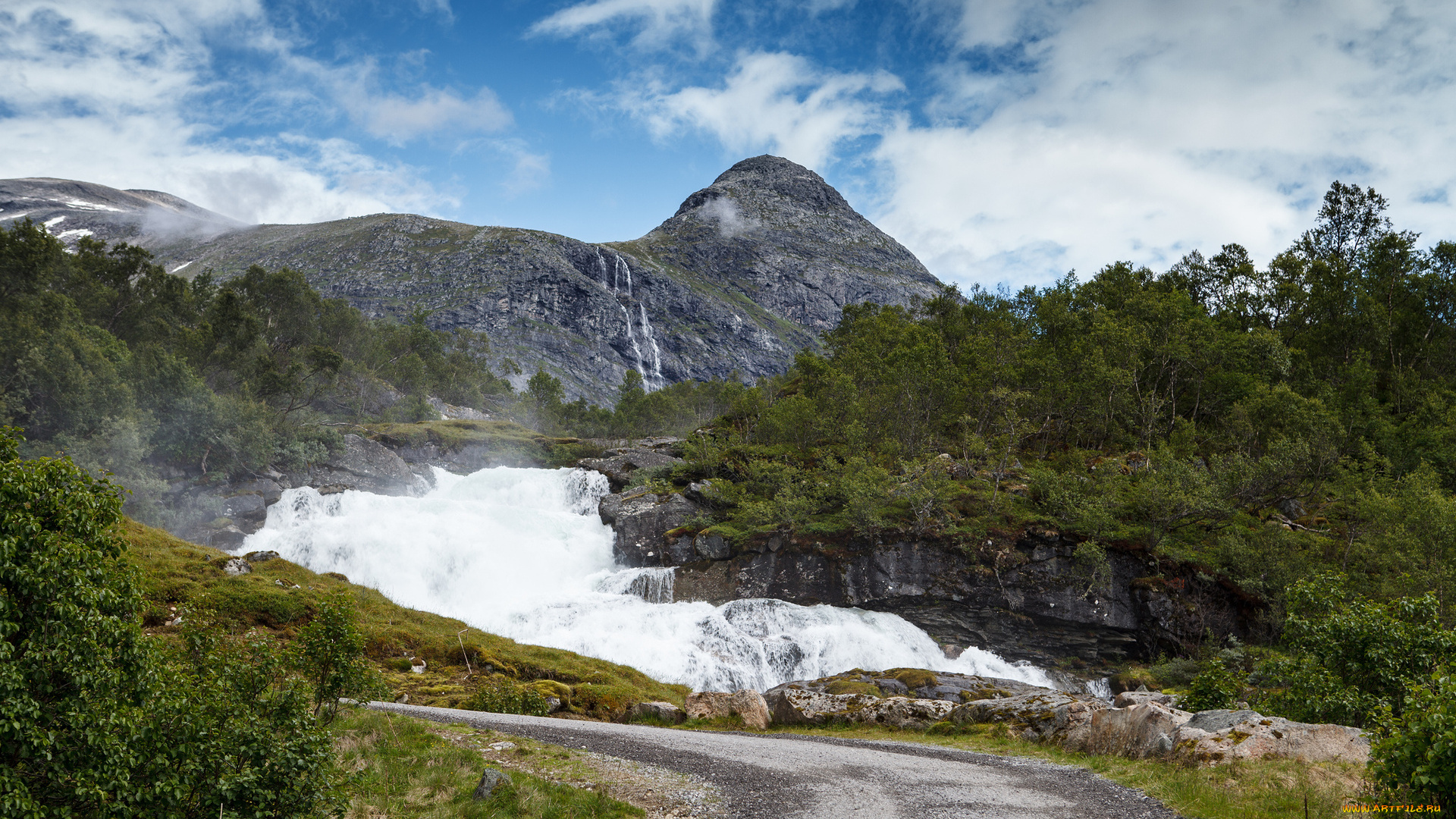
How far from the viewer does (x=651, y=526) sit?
54406mm

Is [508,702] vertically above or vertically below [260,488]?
below

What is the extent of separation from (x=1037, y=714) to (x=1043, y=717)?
0.54 m

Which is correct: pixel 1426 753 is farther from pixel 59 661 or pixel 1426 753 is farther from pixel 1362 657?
pixel 59 661

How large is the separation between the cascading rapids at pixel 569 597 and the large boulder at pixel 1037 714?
17032mm

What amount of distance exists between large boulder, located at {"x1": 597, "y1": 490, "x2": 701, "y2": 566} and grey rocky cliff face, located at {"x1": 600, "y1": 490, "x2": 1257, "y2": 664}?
252 mm

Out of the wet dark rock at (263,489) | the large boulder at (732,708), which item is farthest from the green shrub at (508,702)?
the wet dark rock at (263,489)

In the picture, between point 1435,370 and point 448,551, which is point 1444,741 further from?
point 1435,370

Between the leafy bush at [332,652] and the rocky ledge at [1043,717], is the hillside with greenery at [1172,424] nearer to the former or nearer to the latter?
the rocky ledge at [1043,717]

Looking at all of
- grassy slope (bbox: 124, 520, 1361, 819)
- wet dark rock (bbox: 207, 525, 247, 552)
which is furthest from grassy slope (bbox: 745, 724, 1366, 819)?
wet dark rock (bbox: 207, 525, 247, 552)

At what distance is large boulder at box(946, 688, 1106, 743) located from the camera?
2052cm

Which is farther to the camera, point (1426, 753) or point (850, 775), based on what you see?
point (850, 775)

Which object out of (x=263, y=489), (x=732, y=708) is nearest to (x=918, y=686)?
(x=732, y=708)

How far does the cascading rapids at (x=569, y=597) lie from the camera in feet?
134

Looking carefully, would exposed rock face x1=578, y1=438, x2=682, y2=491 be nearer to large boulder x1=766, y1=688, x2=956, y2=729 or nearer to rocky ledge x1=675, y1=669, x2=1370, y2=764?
rocky ledge x1=675, y1=669, x2=1370, y2=764
